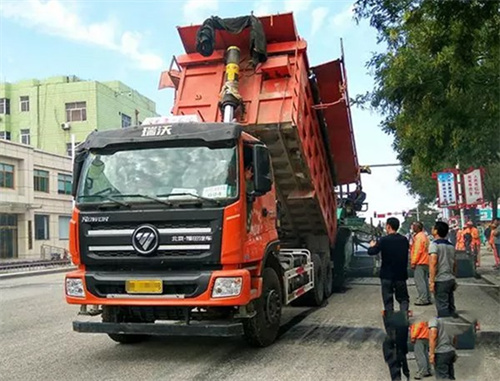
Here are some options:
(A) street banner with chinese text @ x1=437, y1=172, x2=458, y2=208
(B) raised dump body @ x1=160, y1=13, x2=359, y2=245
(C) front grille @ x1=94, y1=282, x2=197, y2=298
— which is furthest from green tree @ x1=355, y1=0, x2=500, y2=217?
(A) street banner with chinese text @ x1=437, y1=172, x2=458, y2=208

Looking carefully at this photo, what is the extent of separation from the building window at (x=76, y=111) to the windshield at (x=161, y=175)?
4342cm

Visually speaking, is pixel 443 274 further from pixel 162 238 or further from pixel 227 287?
pixel 162 238

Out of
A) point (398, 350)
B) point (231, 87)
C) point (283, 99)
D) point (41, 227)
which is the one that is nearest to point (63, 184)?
point (41, 227)

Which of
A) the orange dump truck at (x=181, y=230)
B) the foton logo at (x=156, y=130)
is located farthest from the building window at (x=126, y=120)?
the foton logo at (x=156, y=130)

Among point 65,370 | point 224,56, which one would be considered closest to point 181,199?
point 65,370

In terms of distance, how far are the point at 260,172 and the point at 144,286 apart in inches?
70.3

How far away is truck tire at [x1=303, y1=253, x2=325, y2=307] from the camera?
10.0 m

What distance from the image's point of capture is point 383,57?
11719 millimetres

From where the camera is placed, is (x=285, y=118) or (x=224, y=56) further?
(x=224, y=56)

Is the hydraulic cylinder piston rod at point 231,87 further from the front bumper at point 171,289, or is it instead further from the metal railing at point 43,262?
the metal railing at point 43,262

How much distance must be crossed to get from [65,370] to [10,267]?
24.6 metres

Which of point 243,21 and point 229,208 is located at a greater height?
point 243,21

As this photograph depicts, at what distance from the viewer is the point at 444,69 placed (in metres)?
8.64

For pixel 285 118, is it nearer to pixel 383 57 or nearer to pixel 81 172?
pixel 81 172
